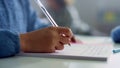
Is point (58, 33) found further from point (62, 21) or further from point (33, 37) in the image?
point (62, 21)

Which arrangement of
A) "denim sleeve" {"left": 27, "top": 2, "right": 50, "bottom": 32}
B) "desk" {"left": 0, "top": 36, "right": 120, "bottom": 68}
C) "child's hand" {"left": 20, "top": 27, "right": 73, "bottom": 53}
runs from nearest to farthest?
"desk" {"left": 0, "top": 36, "right": 120, "bottom": 68}
"child's hand" {"left": 20, "top": 27, "right": 73, "bottom": 53}
"denim sleeve" {"left": 27, "top": 2, "right": 50, "bottom": 32}

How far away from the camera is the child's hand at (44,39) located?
625mm

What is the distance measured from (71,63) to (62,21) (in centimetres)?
137

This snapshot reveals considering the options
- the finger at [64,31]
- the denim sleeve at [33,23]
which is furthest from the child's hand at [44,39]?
the denim sleeve at [33,23]

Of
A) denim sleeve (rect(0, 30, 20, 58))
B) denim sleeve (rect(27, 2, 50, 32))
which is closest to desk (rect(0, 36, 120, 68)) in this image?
denim sleeve (rect(0, 30, 20, 58))

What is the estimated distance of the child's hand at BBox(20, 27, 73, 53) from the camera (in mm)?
625

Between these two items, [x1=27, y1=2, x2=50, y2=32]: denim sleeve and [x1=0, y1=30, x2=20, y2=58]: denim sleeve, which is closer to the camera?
[x1=0, y1=30, x2=20, y2=58]: denim sleeve

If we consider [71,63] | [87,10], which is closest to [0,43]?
[71,63]

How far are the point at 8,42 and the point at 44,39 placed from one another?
0.08m

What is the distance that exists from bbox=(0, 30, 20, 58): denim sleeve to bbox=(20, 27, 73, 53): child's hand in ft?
0.08

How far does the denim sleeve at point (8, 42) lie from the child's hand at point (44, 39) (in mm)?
26

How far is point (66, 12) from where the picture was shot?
2082 mm

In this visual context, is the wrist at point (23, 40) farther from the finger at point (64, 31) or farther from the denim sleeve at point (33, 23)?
the denim sleeve at point (33, 23)

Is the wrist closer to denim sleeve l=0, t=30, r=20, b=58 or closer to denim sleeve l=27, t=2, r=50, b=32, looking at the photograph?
denim sleeve l=0, t=30, r=20, b=58
